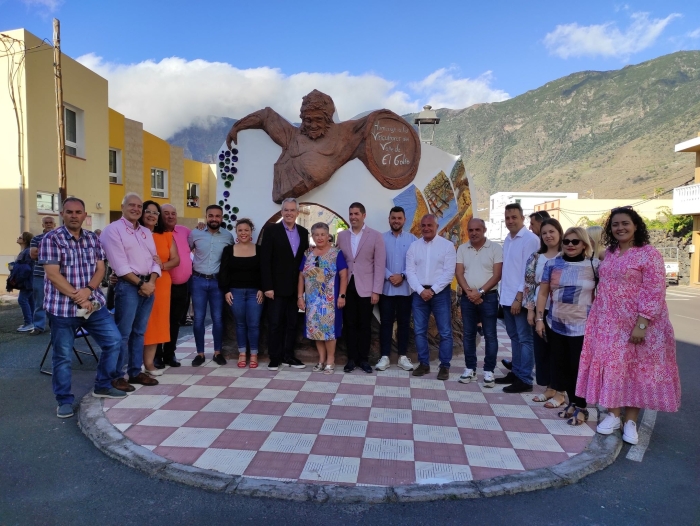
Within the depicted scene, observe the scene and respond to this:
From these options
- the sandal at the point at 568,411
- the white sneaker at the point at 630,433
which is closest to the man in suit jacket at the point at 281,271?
the sandal at the point at 568,411

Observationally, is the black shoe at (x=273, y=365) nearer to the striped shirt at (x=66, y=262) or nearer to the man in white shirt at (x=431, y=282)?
the man in white shirt at (x=431, y=282)

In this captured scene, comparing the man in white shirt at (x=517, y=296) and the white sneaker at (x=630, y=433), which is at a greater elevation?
the man in white shirt at (x=517, y=296)

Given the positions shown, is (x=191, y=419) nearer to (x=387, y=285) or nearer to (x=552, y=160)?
(x=387, y=285)

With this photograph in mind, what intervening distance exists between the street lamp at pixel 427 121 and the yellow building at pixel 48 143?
9.19 meters

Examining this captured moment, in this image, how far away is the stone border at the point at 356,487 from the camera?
2719mm

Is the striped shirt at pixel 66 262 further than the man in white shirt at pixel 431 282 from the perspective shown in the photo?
No

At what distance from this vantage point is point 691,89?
246 feet

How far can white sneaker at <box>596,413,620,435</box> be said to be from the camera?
359 cm

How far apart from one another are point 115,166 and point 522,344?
16.9 meters

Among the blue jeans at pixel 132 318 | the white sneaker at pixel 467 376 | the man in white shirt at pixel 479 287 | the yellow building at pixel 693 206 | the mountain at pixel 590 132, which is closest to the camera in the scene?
the blue jeans at pixel 132 318

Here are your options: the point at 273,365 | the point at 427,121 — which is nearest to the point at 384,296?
the point at 273,365

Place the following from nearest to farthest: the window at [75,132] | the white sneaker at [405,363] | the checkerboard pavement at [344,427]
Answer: the checkerboard pavement at [344,427]
the white sneaker at [405,363]
the window at [75,132]

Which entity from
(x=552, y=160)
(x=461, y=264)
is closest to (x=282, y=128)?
(x=461, y=264)

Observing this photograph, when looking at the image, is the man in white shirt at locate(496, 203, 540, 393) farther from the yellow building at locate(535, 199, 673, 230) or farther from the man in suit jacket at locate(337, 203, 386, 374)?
the yellow building at locate(535, 199, 673, 230)
